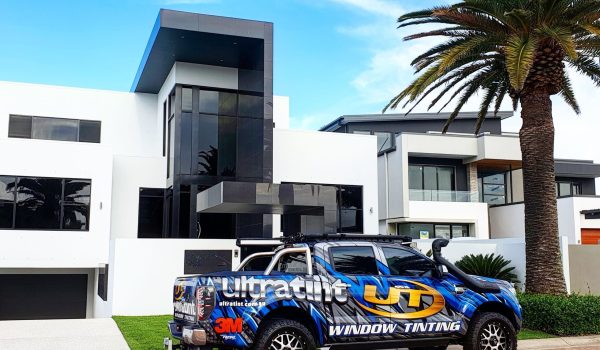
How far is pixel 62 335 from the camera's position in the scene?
1227cm

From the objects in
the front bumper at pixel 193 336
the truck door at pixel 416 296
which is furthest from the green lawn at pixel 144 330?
the truck door at pixel 416 296

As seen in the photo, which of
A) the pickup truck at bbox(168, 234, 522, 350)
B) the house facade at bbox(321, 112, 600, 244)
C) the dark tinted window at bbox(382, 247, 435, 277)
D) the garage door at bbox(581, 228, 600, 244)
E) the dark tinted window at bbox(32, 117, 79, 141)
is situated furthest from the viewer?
the house facade at bbox(321, 112, 600, 244)

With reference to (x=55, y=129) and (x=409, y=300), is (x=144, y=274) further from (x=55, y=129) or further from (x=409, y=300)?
(x=409, y=300)

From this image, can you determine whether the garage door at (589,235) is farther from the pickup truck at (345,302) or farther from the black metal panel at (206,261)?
→ the pickup truck at (345,302)

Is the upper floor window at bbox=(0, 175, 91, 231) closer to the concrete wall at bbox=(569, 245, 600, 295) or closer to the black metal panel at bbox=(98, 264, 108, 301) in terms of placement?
the black metal panel at bbox=(98, 264, 108, 301)

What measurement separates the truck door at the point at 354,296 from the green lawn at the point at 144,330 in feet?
11.6

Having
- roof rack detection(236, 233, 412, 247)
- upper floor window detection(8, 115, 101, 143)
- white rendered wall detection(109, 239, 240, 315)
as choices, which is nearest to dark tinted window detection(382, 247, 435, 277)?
roof rack detection(236, 233, 412, 247)

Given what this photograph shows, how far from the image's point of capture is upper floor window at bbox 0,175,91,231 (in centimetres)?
1920

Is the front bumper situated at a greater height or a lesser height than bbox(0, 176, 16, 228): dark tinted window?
lesser

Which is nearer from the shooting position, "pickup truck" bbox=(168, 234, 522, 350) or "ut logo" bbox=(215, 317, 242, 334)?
"ut logo" bbox=(215, 317, 242, 334)

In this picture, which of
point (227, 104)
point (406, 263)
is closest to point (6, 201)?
point (227, 104)

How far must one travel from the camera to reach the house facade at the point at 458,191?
2894 cm

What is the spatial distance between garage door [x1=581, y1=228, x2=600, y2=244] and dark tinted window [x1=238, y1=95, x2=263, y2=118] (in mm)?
17615

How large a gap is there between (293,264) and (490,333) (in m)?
3.18
